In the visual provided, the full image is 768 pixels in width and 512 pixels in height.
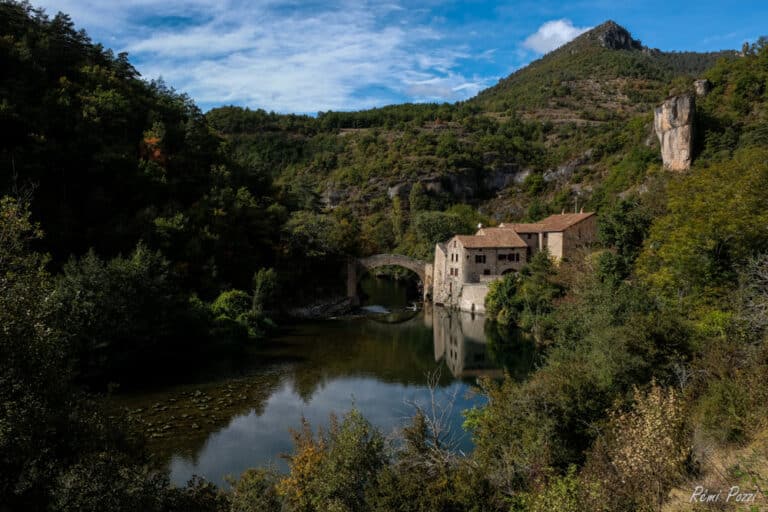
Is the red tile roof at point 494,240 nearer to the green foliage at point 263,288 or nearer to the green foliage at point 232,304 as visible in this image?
the green foliage at point 263,288

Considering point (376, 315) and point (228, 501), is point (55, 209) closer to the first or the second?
point (376, 315)

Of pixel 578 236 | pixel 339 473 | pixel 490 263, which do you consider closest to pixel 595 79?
pixel 578 236

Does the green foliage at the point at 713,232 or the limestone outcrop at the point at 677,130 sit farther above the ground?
the limestone outcrop at the point at 677,130

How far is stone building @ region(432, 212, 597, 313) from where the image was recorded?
50375 millimetres

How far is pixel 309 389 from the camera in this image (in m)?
28.2

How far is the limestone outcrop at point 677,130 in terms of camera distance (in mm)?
62878

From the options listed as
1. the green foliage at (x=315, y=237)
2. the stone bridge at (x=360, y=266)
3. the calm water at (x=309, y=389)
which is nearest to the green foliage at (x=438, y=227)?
the stone bridge at (x=360, y=266)

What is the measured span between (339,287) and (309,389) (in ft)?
97.8

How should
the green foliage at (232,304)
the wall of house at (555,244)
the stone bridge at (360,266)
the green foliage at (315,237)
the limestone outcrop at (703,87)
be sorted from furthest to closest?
the limestone outcrop at (703,87)
the stone bridge at (360,266)
the green foliage at (315,237)
the wall of house at (555,244)
the green foliage at (232,304)

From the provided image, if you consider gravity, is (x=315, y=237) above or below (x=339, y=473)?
above

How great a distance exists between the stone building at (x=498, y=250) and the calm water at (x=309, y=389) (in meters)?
6.25

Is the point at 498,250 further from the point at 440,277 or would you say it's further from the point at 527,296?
the point at 527,296

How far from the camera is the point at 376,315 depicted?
53062 mm

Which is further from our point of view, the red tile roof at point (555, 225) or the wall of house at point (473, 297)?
the wall of house at point (473, 297)
